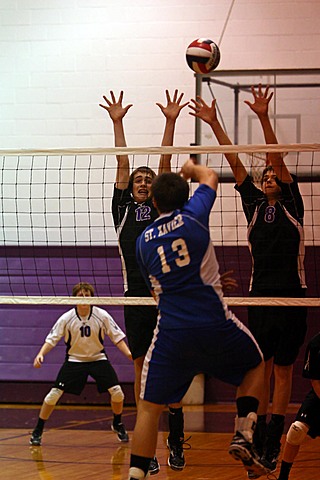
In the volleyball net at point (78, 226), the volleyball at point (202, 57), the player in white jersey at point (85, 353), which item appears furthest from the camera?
the volleyball net at point (78, 226)

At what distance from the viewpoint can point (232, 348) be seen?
198 inches

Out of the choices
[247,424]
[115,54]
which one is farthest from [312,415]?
[115,54]

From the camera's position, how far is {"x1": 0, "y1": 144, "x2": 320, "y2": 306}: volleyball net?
1146cm

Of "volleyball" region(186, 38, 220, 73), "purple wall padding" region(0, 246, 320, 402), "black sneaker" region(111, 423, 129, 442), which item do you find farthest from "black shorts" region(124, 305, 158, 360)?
"purple wall padding" region(0, 246, 320, 402)

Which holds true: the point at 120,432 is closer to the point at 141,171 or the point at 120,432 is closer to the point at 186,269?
the point at 141,171

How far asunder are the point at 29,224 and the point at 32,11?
10.1 feet

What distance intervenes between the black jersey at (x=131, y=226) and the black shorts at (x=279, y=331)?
0.99 metres

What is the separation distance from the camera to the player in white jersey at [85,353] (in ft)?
30.0

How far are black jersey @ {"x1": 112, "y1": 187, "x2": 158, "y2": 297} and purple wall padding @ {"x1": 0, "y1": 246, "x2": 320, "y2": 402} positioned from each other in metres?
4.14

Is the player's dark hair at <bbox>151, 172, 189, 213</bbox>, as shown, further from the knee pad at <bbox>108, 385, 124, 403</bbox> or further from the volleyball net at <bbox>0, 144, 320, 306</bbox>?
the volleyball net at <bbox>0, 144, 320, 306</bbox>

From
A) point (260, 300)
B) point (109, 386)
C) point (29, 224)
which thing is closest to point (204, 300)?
point (260, 300)

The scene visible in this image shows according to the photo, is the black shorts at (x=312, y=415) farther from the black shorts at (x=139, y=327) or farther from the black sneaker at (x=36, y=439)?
the black sneaker at (x=36, y=439)

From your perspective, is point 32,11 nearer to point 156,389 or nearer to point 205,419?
point 205,419

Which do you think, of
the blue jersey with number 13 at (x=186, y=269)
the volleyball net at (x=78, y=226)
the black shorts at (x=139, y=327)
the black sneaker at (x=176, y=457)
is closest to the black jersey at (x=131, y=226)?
the black shorts at (x=139, y=327)
